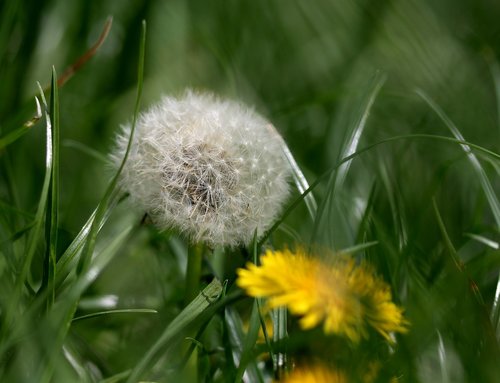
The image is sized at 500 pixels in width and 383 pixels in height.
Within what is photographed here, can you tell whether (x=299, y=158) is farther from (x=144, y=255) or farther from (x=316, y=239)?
(x=316, y=239)

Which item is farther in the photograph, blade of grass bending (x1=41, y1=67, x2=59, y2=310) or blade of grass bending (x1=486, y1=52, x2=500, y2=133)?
blade of grass bending (x1=486, y1=52, x2=500, y2=133)

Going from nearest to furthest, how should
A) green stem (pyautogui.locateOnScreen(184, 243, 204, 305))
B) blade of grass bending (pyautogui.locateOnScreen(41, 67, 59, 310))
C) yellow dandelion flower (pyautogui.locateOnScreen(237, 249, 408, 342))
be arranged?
yellow dandelion flower (pyautogui.locateOnScreen(237, 249, 408, 342)) → blade of grass bending (pyautogui.locateOnScreen(41, 67, 59, 310)) → green stem (pyautogui.locateOnScreen(184, 243, 204, 305))

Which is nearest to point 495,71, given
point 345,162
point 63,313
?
point 345,162

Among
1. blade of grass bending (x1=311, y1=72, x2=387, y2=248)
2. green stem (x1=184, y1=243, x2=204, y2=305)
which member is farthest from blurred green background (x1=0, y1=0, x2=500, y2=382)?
green stem (x1=184, y1=243, x2=204, y2=305)

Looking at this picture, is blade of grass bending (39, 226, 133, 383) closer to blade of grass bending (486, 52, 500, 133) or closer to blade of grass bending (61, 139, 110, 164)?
blade of grass bending (61, 139, 110, 164)

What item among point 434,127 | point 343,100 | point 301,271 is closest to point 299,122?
point 343,100

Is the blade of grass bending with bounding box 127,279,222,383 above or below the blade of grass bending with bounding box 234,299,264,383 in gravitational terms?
above

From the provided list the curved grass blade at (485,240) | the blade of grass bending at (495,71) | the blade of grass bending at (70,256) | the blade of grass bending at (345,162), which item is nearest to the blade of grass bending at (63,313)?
the blade of grass bending at (70,256)
